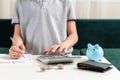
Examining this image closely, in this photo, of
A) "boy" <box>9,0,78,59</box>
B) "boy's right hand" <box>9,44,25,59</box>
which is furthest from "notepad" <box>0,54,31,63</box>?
"boy" <box>9,0,78,59</box>

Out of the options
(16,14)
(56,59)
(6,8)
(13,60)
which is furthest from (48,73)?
(6,8)

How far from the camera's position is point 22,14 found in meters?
1.71

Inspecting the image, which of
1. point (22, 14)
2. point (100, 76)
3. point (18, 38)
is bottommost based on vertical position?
point (100, 76)

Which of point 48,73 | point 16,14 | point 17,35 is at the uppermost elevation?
point 16,14

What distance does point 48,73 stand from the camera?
1.17 meters

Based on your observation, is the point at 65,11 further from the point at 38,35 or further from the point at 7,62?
the point at 7,62

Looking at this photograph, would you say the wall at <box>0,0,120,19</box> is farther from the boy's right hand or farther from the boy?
the boy's right hand

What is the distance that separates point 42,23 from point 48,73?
0.58m

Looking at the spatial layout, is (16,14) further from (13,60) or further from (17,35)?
(13,60)

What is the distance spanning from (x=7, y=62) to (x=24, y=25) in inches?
17.2

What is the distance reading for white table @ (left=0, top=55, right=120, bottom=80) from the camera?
1110mm

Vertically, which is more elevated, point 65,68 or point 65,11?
point 65,11

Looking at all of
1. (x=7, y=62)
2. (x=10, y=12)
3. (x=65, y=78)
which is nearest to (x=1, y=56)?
(x=7, y=62)

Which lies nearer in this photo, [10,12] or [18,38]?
[18,38]
